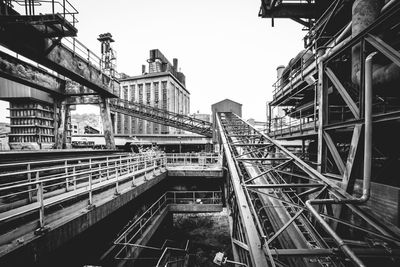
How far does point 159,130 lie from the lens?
35531 millimetres

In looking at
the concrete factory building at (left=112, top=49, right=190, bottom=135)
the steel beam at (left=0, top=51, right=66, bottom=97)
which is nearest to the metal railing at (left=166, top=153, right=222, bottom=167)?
the steel beam at (left=0, top=51, right=66, bottom=97)

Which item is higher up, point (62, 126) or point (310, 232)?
point (62, 126)

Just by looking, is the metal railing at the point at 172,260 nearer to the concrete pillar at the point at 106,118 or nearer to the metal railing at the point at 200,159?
the metal railing at the point at 200,159

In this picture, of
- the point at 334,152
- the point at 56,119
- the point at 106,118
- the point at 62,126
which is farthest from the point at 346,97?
the point at 56,119

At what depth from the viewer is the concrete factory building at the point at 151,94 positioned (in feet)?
119

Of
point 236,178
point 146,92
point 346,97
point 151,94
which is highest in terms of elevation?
point 146,92

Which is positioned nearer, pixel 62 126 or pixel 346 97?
pixel 346 97

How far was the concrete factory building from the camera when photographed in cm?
3616

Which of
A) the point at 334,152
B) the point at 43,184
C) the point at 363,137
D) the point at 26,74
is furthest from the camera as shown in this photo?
the point at 26,74

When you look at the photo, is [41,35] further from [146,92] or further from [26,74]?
[146,92]

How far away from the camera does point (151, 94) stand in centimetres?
3766

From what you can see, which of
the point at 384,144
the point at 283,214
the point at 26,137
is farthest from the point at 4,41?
the point at 384,144

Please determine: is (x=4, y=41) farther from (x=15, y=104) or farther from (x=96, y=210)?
(x=15, y=104)

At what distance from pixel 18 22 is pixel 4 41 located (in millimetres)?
761
